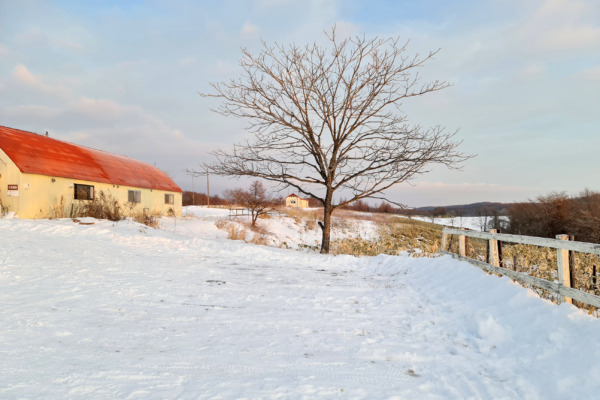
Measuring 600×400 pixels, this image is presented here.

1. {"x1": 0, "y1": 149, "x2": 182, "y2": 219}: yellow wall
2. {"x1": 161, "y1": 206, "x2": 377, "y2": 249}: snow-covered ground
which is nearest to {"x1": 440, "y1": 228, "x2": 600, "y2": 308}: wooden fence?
{"x1": 161, "y1": 206, "x2": 377, "y2": 249}: snow-covered ground

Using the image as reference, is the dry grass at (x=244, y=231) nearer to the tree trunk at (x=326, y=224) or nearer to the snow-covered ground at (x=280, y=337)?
the tree trunk at (x=326, y=224)

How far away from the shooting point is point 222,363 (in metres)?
3.46

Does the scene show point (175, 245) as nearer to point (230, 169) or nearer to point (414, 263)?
point (230, 169)

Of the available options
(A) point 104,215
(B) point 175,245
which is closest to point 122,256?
(B) point 175,245

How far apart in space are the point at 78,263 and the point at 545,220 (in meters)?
31.9

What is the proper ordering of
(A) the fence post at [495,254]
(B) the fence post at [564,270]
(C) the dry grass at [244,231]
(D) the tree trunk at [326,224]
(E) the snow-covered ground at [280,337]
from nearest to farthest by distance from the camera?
(E) the snow-covered ground at [280,337] → (B) the fence post at [564,270] → (A) the fence post at [495,254] → (D) the tree trunk at [326,224] → (C) the dry grass at [244,231]

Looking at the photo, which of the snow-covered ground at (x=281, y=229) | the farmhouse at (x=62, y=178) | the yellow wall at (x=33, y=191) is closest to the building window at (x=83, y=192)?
the farmhouse at (x=62, y=178)

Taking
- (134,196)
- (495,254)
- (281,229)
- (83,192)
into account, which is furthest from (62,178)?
(495,254)

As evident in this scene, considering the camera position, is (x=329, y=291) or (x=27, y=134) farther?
(x=27, y=134)

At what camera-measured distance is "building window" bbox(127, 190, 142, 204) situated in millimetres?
24953

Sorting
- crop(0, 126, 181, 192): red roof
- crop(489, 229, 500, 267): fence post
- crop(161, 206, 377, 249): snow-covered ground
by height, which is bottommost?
crop(161, 206, 377, 249): snow-covered ground

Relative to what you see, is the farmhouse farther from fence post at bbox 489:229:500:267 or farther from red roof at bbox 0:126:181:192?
fence post at bbox 489:229:500:267

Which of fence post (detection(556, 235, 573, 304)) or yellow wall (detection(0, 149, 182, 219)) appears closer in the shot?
fence post (detection(556, 235, 573, 304))

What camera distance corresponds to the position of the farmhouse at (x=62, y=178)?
17.8 meters
